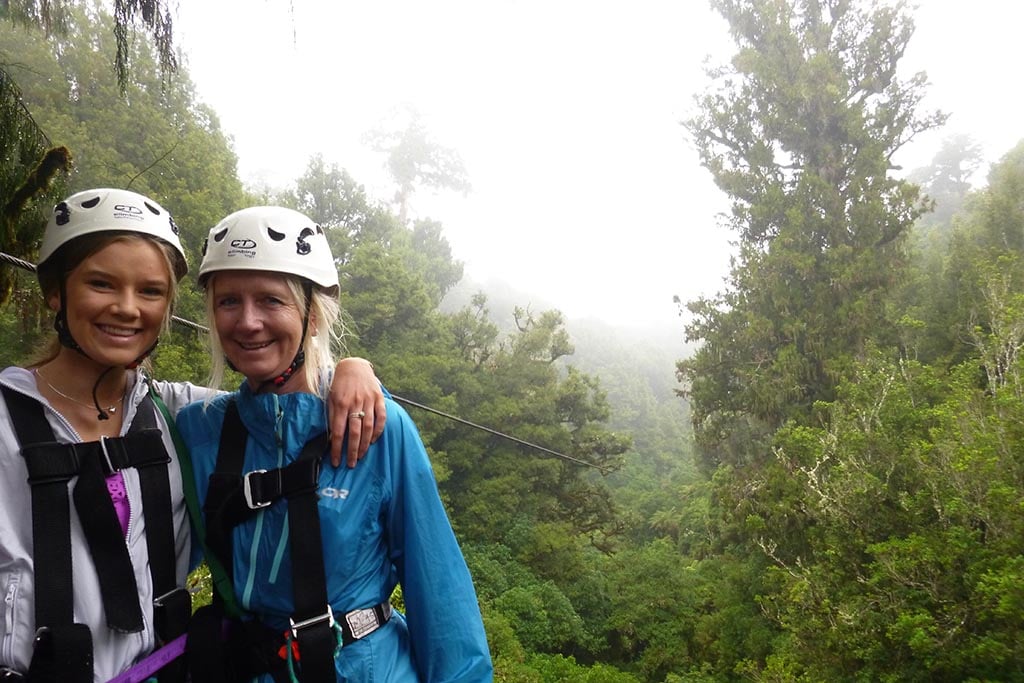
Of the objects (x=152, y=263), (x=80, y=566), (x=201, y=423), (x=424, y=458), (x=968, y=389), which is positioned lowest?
(x=968, y=389)

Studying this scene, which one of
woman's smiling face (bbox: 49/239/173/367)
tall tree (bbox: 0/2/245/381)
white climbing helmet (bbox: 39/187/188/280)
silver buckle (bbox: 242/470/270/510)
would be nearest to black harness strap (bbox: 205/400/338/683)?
silver buckle (bbox: 242/470/270/510)

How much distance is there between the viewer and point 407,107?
35812 mm

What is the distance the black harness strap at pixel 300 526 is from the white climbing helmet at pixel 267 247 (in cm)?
40

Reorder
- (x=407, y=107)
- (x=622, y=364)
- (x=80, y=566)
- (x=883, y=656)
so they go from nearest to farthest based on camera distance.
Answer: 1. (x=80, y=566)
2. (x=883, y=656)
3. (x=407, y=107)
4. (x=622, y=364)

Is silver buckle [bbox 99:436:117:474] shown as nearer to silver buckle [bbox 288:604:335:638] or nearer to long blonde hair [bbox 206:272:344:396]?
long blonde hair [bbox 206:272:344:396]

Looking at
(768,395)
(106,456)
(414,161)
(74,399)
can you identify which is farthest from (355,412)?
(414,161)

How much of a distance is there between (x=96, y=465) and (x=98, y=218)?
1.73 feet

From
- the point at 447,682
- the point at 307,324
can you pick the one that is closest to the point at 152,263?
the point at 307,324

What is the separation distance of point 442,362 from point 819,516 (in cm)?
1080

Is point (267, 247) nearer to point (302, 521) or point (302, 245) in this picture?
point (302, 245)

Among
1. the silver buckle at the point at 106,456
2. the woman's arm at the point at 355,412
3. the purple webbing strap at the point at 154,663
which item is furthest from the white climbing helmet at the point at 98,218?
the purple webbing strap at the point at 154,663

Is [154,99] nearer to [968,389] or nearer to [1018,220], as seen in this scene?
[968,389]

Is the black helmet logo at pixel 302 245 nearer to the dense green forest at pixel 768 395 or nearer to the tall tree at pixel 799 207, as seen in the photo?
the dense green forest at pixel 768 395

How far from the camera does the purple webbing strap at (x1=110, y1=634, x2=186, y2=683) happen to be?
116cm
